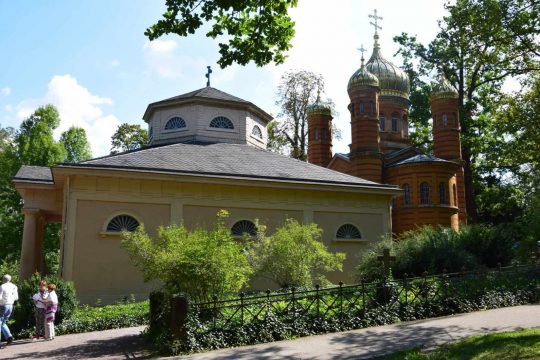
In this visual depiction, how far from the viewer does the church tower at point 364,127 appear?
34.1 m

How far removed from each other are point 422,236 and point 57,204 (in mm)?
14394

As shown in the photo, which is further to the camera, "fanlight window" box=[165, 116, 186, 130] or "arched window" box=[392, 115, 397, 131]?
"arched window" box=[392, 115, 397, 131]

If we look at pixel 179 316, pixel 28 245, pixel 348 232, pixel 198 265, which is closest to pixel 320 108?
pixel 348 232

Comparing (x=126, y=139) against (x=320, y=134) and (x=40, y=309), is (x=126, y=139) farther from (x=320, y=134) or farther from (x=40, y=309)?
(x=40, y=309)

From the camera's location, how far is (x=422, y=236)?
60.2ft

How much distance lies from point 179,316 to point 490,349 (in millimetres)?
5433

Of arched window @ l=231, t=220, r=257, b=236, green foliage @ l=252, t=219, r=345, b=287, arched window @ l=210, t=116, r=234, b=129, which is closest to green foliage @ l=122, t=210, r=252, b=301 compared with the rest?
green foliage @ l=252, t=219, r=345, b=287

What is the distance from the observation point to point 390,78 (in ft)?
131

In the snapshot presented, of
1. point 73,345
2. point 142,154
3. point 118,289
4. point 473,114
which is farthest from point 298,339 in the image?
point 473,114

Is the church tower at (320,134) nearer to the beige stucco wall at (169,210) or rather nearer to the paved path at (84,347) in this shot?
the beige stucco wall at (169,210)

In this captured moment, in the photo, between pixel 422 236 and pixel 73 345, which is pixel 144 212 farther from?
pixel 422 236

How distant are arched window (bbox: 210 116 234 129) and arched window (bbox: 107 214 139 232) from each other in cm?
816

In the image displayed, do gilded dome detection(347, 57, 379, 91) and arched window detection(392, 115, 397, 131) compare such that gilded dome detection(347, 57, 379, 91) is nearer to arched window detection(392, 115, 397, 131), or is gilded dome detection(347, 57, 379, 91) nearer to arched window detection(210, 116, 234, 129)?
arched window detection(392, 115, 397, 131)

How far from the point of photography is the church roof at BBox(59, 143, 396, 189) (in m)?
18.3
